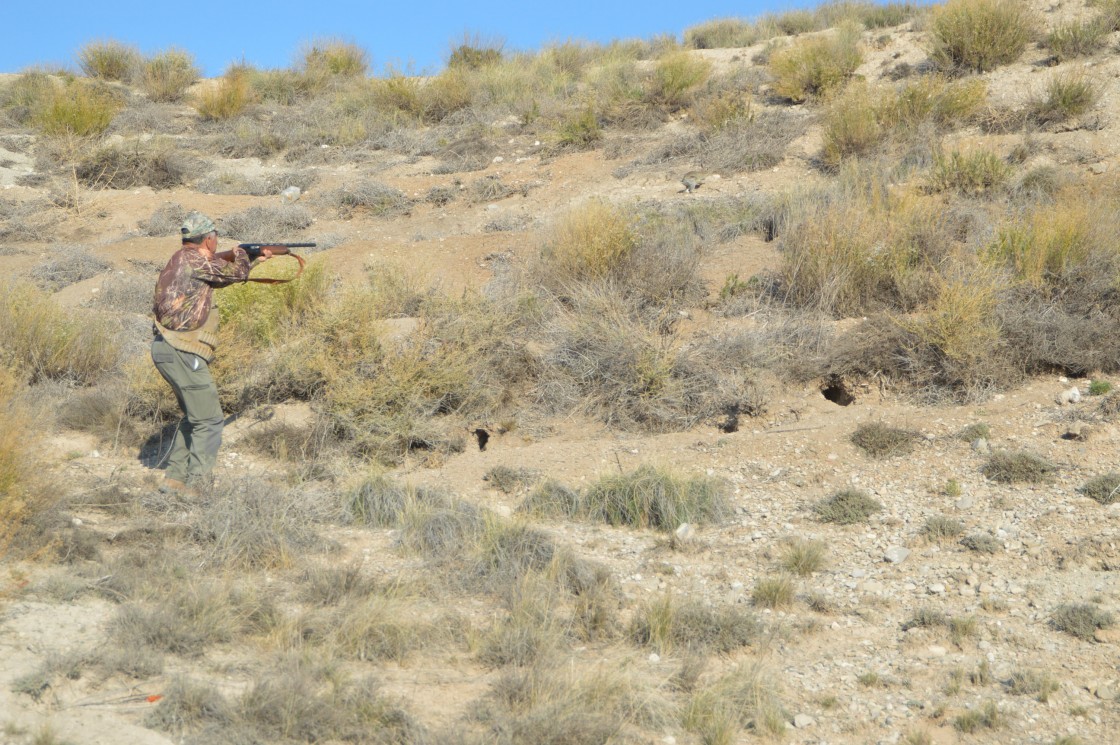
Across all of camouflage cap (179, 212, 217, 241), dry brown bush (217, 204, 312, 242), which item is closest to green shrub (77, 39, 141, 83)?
dry brown bush (217, 204, 312, 242)

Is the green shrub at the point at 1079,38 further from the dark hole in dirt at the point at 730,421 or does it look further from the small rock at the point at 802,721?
the small rock at the point at 802,721

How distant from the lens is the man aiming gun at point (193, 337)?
6.46 meters

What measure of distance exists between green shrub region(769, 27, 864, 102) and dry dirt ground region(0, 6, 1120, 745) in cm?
619

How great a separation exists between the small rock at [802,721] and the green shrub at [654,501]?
2113 millimetres

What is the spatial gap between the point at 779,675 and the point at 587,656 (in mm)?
880

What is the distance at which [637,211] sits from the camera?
12.3 m

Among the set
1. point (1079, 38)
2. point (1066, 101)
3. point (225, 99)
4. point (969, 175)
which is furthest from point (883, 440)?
point (225, 99)

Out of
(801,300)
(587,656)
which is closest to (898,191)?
(801,300)

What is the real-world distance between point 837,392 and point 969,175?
400 cm

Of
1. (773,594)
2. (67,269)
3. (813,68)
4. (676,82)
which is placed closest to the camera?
(773,594)

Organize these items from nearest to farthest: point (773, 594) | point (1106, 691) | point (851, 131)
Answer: point (1106, 691) → point (773, 594) → point (851, 131)

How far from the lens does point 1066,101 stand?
13.0m

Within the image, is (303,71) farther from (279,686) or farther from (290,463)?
(279,686)

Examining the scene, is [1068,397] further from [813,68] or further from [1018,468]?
[813,68]
